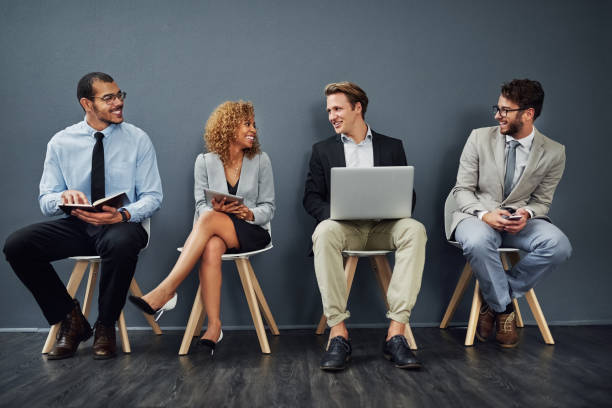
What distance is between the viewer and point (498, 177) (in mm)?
2621

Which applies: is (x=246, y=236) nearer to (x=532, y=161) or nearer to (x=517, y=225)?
(x=517, y=225)

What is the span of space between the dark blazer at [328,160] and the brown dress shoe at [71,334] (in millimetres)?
1300

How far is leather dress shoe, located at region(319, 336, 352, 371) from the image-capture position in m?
2.09

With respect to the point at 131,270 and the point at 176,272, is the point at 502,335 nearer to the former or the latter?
the point at 176,272

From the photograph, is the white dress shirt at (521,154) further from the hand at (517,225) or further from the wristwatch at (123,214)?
the wristwatch at (123,214)

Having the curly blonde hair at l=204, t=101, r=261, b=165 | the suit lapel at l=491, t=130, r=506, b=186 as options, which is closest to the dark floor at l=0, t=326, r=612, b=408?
the suit lapel at l=491, t=130, r=506, b=186

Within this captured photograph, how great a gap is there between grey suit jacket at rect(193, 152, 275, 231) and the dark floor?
0.75 m

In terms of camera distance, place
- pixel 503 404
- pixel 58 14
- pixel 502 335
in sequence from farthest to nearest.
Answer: pixel 58 14 → pixel 502 335 → pixel 503 404

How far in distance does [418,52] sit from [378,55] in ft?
0.83

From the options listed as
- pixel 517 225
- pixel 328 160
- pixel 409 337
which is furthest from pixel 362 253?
pixel 517 225

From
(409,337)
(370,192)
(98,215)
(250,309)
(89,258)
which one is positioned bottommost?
(409,337)

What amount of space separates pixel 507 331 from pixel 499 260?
1.17ft

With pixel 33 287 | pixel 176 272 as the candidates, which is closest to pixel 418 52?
pixel 176 272

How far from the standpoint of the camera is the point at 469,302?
119 inches
